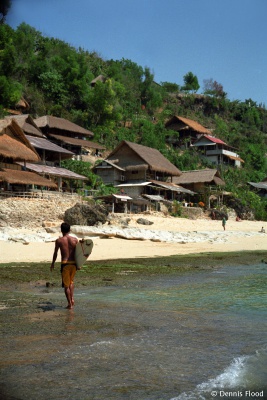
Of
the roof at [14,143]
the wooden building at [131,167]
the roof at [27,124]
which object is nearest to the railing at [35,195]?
the roof at [14,143]

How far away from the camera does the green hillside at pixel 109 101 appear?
4723 cm

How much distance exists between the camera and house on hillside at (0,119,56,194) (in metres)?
26.2

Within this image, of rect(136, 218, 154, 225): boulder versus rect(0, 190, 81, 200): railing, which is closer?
rect(0, 190, 81, 200): railing

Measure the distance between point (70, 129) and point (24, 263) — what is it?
1265 inches

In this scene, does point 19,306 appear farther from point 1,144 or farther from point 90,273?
point 1,144

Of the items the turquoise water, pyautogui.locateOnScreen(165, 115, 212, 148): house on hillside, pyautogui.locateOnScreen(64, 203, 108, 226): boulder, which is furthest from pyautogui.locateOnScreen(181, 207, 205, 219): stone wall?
the turquoise water

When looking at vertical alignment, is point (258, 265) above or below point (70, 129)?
below

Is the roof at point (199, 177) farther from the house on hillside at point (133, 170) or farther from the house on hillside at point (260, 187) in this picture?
the house on hillside at point (260, 187)

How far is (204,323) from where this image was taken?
18.0ft

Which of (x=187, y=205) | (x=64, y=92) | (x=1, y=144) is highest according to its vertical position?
(x=64, y=92)

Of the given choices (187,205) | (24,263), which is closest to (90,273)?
(24,263)

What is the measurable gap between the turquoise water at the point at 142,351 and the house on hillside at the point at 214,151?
51803 millimetres

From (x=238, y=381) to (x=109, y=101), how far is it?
163 ft

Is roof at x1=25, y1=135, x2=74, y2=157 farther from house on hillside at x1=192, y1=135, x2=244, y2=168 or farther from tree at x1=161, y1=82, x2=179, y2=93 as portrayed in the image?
tree at x1=161, y1=82, x2=179, y2=93
